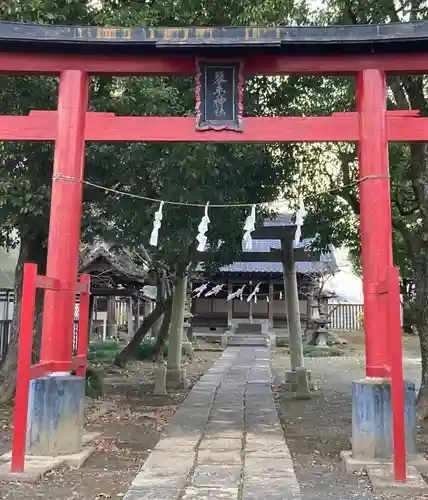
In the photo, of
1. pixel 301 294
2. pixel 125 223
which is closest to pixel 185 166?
pixel 125 223

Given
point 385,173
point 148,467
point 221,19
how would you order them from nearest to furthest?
point 148,467 → point 385,173 → point 221,19

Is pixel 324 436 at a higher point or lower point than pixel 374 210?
lower

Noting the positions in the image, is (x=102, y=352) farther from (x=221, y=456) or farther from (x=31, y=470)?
(x=31, y=470)

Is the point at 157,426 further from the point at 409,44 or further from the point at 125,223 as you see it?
the point at 409,44

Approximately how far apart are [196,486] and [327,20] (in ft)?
26.1

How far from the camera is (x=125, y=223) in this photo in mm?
9852

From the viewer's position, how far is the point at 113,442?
7305 millimetres

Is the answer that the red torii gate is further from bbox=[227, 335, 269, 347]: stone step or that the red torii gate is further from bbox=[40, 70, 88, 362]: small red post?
bbox=[227, 335, 269, 347]: stone step

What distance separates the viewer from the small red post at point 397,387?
5.27m

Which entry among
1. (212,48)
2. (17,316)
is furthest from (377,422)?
(17,316)

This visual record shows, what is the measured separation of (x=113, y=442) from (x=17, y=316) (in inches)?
156

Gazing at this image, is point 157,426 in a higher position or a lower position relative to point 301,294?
lower

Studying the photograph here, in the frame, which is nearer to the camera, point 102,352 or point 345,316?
point 102,352

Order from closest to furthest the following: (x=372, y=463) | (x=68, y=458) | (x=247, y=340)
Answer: (x=372, y=463) < (x=68, y=458) < (x=247, y=340)
